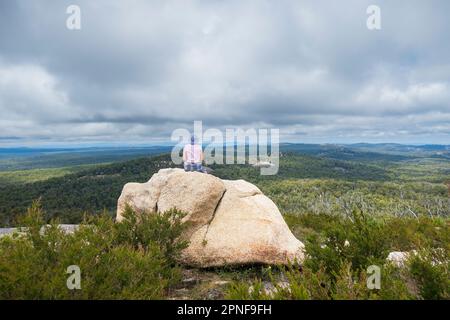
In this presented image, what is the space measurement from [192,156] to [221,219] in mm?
4050

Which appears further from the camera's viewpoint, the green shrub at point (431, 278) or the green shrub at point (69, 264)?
the green shrub at point (431, 278)

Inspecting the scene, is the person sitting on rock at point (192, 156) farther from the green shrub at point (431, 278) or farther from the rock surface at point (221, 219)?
the green shrub at point (431, 278)

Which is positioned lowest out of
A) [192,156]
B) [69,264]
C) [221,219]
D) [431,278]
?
[221,219]

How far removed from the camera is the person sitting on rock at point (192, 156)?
14570 mm

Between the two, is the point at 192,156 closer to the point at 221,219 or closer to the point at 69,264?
the point at 221,219

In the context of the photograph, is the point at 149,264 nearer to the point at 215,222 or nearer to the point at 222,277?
the point at 222,277

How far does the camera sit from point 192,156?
14.7m

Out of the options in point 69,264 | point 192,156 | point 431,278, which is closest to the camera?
point 69,264

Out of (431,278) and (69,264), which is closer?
(69,264)

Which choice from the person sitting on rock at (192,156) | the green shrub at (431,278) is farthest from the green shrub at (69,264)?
the person sitting on rock at (192,156)

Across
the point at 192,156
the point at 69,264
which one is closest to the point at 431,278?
the point at 69,264

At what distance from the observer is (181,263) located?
10719 millimetres

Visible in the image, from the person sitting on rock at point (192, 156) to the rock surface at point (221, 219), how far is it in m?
1.50

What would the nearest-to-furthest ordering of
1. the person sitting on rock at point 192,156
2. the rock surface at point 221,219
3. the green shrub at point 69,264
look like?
the green shrub at point 69,264 → the rock surface at point 221,219 → the person sitting on rock at point 192,156
